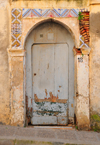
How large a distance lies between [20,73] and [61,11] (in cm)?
200

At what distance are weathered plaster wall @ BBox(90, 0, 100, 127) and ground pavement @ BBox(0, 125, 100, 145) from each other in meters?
0.57

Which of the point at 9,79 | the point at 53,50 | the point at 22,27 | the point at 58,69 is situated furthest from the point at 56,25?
the point at 9,79

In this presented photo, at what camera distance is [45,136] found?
3.63 metres

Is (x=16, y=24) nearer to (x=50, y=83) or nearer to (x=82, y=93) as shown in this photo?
(x=50, y=83)

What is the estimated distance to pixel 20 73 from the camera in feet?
13.2

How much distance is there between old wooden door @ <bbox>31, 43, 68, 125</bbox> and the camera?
432 centimetres

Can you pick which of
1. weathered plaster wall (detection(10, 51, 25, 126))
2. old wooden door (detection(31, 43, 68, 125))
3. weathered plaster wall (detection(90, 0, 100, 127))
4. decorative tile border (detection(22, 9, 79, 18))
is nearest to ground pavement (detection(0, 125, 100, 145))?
weathered plaster wall (detection(10, 51, 25, 126))

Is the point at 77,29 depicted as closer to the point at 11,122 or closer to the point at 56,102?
the point at 56,102

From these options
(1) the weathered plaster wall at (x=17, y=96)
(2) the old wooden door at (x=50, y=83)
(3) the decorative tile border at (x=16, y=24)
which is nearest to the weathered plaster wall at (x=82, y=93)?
(2) the old wooden door at (x=50, y=83)

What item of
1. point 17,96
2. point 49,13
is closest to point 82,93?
point 17,96

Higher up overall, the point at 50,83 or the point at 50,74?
the point at 50,74

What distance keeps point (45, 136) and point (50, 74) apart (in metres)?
1.68

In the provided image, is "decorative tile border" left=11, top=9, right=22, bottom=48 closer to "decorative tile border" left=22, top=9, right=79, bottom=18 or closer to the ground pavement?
"decorative tile border" left=22, top=9, right=79, bottom=18

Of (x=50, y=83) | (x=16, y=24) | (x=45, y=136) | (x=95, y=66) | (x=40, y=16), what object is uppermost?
(x=40, y=16)
